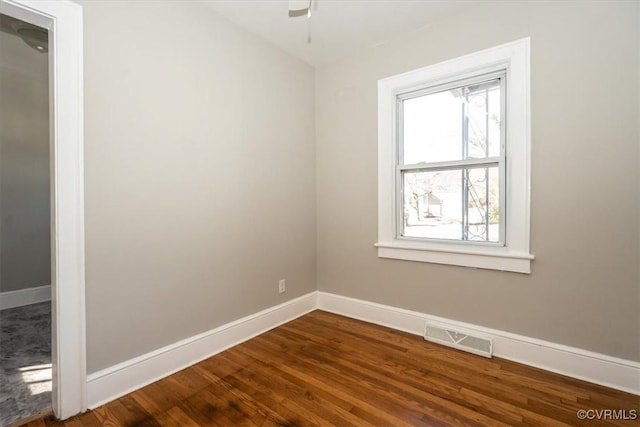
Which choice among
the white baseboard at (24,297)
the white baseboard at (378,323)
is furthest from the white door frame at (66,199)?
the white baseboard at (24,297)

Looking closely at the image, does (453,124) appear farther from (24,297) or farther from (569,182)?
(24,297)

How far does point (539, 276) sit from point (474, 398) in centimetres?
95

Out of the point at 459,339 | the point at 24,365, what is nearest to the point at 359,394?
the point at 459,339

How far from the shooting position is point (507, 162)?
2129 mm

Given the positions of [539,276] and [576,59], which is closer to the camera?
[576,59]

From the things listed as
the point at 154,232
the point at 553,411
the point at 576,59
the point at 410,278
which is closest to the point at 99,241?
the point at 154,232

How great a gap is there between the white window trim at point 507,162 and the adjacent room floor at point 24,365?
2552 mm

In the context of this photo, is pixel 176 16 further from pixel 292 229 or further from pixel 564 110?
pixel 564 110

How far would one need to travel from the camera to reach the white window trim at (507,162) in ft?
6.65

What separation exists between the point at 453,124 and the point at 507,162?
531mm

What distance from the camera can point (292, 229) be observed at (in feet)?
9.57

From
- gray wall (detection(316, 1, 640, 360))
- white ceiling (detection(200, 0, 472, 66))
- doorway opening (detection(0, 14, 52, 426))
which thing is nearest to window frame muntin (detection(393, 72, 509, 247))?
gray wall (detection(316, 1, 640, 360))

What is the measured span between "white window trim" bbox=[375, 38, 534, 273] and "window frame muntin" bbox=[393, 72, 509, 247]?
2 centimetres

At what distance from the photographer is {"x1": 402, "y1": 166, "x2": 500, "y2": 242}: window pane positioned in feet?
7.39
